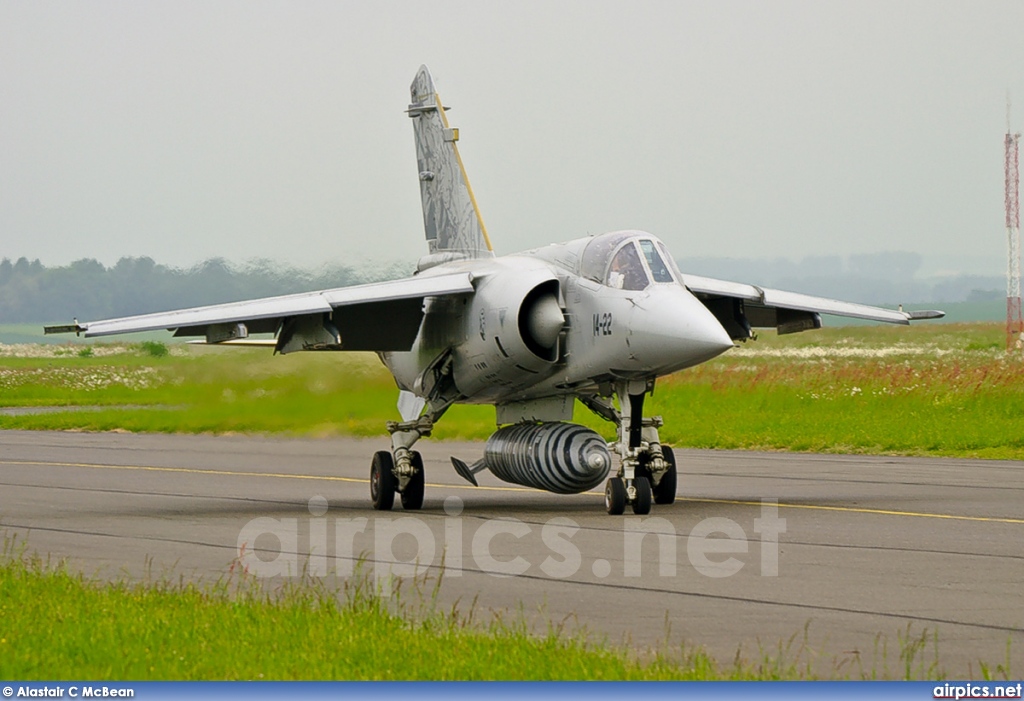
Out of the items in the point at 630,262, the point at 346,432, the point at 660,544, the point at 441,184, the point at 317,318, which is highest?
the point at 441,184

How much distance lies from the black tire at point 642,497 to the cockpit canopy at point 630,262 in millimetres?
1936

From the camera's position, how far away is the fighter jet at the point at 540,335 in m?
15.2

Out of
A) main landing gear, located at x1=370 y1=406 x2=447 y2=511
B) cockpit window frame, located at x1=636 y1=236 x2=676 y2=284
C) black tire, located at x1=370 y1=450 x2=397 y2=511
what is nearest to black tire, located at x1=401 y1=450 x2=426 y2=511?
main landing gear, located at x1=370 y1=406 x2=447 y2=511

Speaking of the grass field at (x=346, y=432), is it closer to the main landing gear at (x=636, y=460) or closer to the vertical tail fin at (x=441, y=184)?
the vertical tail fin at (x=441, y=184)

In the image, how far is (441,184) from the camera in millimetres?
20469

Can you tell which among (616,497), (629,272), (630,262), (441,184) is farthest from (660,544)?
(441,184)

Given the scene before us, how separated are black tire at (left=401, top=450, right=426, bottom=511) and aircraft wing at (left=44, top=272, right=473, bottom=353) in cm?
165

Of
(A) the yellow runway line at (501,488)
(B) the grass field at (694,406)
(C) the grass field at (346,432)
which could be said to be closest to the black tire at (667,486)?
(A) the yellow runway line at (501,488)

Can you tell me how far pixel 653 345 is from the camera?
1470 centimetres

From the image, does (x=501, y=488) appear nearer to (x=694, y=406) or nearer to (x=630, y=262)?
(x=630, y=262)

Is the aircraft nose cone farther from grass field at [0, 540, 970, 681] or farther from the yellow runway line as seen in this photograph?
grass field at [0, 540, 970, 681]

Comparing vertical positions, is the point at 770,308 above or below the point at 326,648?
above

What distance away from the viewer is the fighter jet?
15.2m

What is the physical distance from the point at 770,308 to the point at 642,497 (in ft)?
16.7
